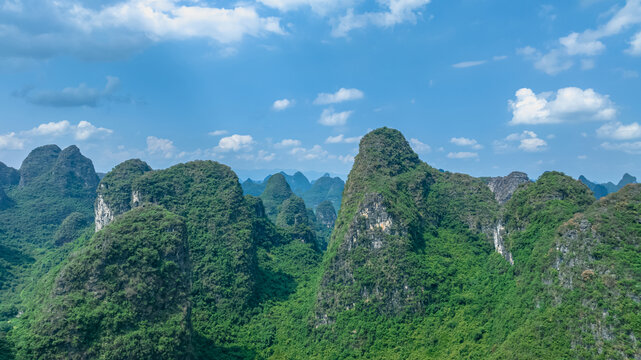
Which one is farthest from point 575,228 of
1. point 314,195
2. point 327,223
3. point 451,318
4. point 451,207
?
point 314,195

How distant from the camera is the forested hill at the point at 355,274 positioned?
2397 centimetres

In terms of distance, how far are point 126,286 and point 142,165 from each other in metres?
35.6

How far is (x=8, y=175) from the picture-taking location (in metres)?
86.2

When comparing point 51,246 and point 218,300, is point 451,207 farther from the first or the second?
point 51,246

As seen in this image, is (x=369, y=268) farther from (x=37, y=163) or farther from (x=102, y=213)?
(x=37, y=163)

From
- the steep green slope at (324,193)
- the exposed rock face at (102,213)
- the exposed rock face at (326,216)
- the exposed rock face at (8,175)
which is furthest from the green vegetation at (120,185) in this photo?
the steep green slope at (324,193)

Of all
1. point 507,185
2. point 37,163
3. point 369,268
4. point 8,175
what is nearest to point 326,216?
point 507,185

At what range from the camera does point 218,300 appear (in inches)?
1543

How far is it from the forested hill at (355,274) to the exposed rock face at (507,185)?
1.05 ft

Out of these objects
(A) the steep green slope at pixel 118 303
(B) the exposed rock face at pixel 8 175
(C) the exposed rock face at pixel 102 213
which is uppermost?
(B) the exposed rock face at pixel 8 175

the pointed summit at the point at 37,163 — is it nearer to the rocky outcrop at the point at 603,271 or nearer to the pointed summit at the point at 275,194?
the pointed summit at the point at 275,194

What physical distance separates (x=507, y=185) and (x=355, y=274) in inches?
1138

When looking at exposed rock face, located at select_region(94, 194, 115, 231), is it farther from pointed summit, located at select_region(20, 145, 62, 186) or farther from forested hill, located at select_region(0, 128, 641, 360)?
pointed summit, located at select_region(20, 145, 62, 186)

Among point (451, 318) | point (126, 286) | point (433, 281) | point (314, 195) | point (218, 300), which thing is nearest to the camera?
point (126, 286)
